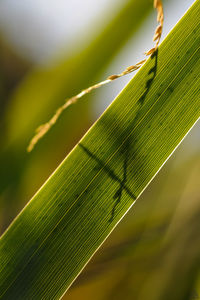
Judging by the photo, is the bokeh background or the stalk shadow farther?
the bokeh background

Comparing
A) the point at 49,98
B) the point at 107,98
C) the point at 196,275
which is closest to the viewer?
the point at 196,275

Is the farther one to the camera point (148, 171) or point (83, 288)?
point (83, 288)

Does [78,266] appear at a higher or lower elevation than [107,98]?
lower

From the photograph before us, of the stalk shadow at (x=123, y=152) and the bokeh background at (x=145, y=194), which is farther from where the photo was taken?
the bokeh background at (x=145, y=194)

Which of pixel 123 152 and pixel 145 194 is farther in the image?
pixel 145 194

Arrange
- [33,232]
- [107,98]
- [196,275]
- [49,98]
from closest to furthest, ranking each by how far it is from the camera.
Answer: [33,232], [196,275], [49,98], [107,98]

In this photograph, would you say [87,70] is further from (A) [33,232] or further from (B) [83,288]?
(B) [83,288]

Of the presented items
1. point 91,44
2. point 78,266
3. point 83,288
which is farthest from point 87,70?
point 83,288

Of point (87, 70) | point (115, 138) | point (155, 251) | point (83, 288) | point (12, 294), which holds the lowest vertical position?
point (83, 288)
